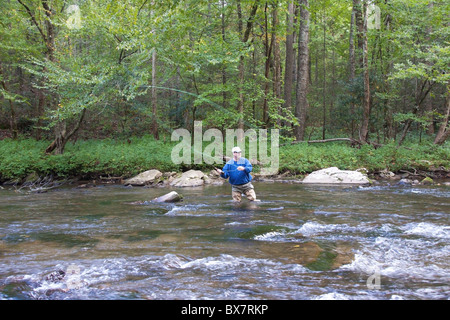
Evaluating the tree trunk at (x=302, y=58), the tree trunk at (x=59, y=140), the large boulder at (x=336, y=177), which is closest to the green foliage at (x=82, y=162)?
the tree trunk at (x=59, y=140)

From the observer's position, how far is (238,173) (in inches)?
369

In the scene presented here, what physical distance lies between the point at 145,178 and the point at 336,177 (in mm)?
7636

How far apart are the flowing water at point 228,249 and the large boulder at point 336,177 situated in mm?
3801

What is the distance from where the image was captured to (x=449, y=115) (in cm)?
1678

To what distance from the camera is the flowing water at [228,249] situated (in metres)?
4.23

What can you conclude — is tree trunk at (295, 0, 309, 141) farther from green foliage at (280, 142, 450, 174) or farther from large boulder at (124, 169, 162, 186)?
large boulder at (124, 169, 162, 186)

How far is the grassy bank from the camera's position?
594 inches

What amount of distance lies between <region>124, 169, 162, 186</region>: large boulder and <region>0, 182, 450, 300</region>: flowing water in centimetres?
413

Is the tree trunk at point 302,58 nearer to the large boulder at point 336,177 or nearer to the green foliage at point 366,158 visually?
the green foliage at point 366,158

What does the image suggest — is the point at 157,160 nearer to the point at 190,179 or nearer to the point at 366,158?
the point at 190,179

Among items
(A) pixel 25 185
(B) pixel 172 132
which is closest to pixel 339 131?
(B) pixel 172 132

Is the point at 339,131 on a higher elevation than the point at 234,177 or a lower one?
higher
